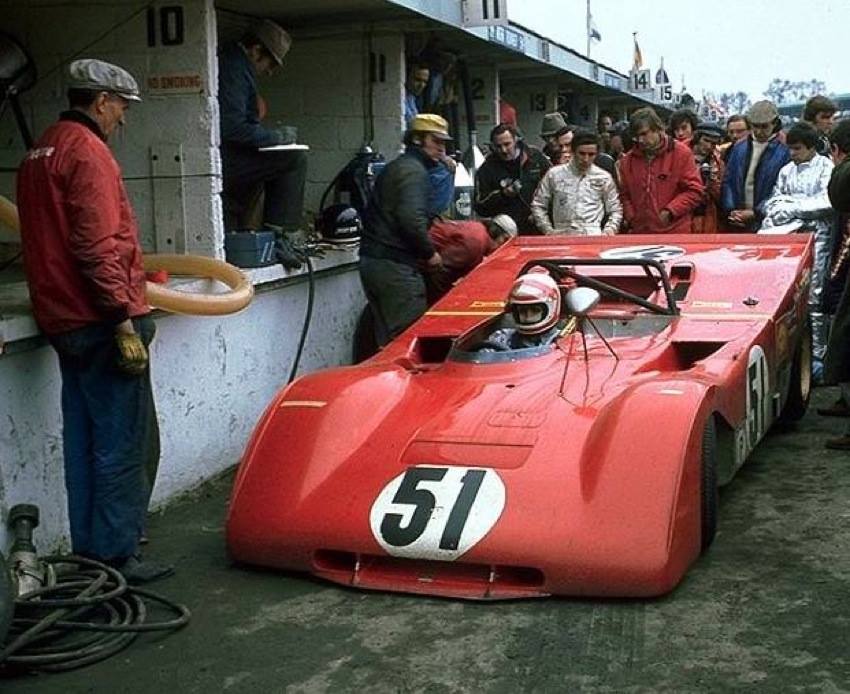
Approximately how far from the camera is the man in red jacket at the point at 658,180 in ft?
29.4

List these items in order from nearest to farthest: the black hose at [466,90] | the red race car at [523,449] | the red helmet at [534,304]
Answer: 1. the red race car at [523,449]
2. the red helmet at [534,304]
3. the black hose at [466,90]

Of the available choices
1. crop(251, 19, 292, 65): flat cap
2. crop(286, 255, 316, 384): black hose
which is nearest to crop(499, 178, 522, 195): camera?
crop(286, 255, 316, 384): black hose

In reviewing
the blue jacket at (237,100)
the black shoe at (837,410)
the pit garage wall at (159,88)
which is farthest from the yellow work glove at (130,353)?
the black shoe at (837,410)

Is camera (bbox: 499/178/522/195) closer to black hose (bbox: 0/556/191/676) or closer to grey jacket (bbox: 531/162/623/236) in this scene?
grey jacket (bbox: 531/162/623/236)

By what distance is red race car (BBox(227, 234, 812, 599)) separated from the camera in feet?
15.0

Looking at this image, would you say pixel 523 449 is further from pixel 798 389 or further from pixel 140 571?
pixel 798 389

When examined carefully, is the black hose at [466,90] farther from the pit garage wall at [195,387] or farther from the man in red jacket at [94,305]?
the man in red jacket at [94,305]

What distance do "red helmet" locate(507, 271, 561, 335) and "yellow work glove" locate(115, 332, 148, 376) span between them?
5.58 ft

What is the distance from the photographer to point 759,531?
5367 mm

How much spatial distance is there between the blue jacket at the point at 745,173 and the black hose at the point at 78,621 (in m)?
5.78

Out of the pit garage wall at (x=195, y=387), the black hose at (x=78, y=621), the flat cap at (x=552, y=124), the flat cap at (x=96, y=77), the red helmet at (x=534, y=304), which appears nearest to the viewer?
the black hose at (x=78, y=621)

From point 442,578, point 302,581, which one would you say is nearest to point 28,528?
point 302,581

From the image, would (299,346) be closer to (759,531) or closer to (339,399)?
(339,399)

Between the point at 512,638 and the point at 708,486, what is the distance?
1.18 m
